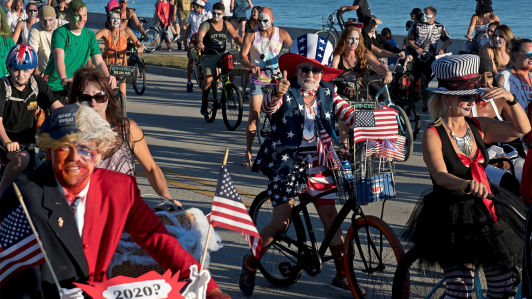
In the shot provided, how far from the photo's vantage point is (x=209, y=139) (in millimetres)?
10422

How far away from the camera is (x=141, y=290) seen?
7.43 feet

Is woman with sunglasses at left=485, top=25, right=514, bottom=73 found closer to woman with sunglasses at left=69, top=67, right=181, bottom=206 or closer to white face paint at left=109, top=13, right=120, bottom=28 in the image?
woman with sunglasses at left=69, top=67, right=181, bottom=206

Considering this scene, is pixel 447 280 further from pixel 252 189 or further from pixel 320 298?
pixel 252 189

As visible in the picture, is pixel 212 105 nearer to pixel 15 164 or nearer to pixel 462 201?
pixel 15 164

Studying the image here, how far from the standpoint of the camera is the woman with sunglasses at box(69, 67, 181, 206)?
4031 millimetres

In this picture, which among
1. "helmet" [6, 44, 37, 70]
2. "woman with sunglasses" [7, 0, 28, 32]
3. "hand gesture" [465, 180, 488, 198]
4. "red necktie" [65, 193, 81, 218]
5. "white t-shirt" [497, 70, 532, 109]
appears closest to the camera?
"red necktie" [65, 193, 81, 218]

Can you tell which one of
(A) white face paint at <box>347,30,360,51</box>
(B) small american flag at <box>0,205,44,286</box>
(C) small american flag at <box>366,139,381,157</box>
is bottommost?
(B) small american flag at <box>0,205,44,286</box>

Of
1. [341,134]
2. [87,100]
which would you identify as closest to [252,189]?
[341,134]

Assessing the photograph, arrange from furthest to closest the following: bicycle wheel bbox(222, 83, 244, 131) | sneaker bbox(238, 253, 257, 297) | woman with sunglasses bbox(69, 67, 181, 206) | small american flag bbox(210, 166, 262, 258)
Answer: bicycle wheel bbox(222, 83, 244, 131)
sneaker bbox(238, 253, 257, 297)
woman with sunglasses bbox(69, 67, 181, 206)
small american flag bbox(210, 166, 262, 258)

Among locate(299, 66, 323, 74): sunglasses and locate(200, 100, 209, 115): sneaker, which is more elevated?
locate(299, 66, 323, 74): sunglasses

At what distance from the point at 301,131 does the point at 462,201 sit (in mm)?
1340

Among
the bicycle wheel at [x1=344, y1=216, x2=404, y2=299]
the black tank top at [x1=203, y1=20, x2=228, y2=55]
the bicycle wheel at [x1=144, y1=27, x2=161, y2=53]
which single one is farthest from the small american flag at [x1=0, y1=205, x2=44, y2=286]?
the bicycle wheel at [x1=144, y1=27, x2=161, y2=53]

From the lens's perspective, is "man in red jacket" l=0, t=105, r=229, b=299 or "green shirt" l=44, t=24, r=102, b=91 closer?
"man in red jacket" l=0, t=105, r=229, b=299

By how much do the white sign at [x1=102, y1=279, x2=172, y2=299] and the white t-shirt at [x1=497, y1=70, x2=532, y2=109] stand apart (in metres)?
5.14
